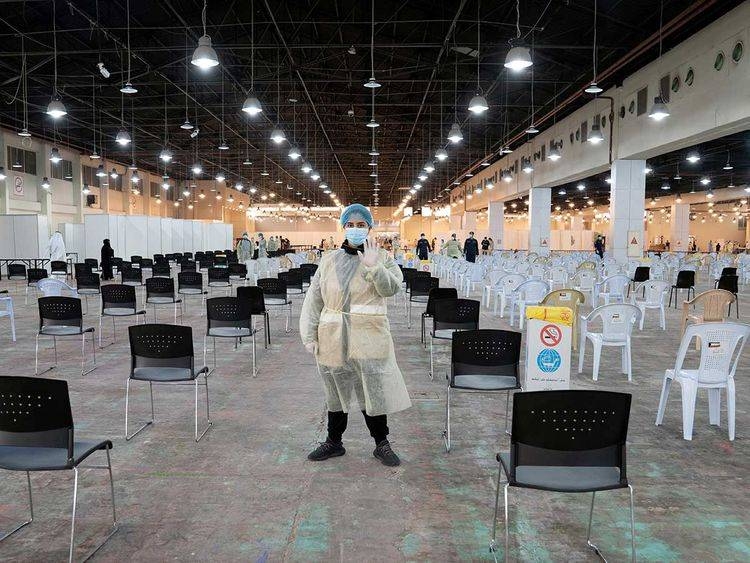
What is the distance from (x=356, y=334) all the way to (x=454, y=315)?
2.91 metres

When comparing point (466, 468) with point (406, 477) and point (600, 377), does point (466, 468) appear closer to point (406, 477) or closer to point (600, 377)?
point (406, 477)

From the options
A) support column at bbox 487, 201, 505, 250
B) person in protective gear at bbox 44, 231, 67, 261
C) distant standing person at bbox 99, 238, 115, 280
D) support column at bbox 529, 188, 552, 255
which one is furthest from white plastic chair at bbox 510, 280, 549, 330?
support column at bbox 487, 201, 505, 250

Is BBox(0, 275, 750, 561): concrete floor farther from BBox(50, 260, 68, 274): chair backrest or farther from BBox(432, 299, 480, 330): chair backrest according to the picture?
BBox(50, 260, 68, 274): chair backrest

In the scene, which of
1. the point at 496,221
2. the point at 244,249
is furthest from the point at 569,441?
the point at 496,221

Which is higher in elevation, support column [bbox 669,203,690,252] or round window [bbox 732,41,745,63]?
round window [bbox 732,41,745,63]

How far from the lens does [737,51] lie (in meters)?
11.0

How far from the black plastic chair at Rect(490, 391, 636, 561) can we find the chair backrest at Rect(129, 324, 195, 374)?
114 inches

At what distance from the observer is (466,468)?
4102 millimetres

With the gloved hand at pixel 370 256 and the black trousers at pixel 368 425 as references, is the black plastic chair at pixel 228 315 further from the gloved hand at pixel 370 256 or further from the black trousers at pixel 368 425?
the gloved hand at pixel 370 256

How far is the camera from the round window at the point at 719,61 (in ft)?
38.0

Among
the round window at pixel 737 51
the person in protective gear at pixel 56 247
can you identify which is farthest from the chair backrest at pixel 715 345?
the person in protective gear at pixel 56 247

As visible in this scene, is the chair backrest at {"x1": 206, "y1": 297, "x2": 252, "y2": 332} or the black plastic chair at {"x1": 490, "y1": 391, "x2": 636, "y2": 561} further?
the chair backrest at {"x1": 206, "y1": 297, "x2": 252, "y2": 332}

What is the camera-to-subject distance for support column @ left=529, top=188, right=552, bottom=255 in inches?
1030

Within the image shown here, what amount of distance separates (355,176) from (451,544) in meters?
43.2
